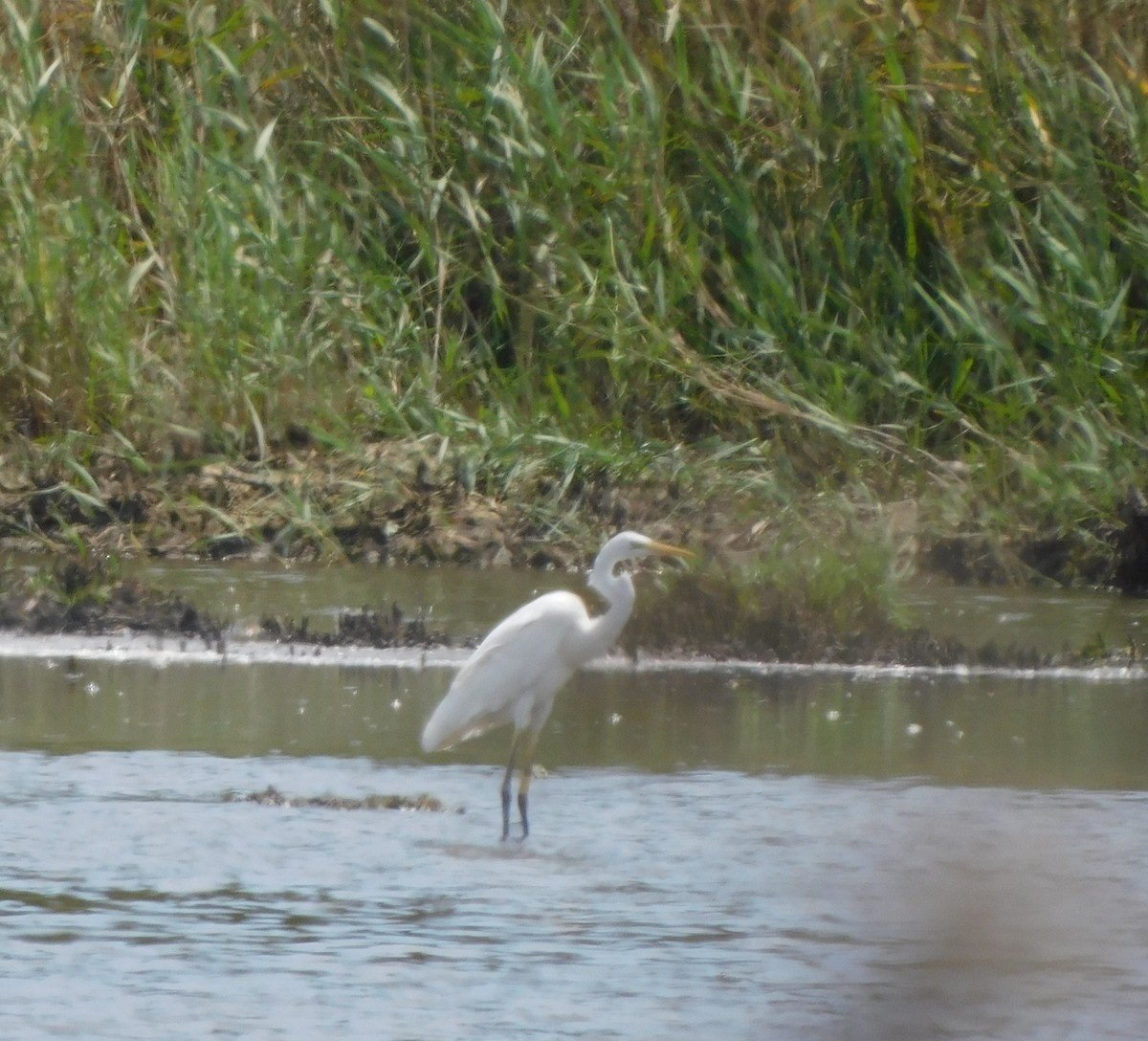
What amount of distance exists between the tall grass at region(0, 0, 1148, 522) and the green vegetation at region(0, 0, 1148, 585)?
0.08 ft

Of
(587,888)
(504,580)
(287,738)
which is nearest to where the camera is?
(587,888)

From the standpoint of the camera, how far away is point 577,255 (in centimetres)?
1234

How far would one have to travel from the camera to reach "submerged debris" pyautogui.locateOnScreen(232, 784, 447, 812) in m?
5.99

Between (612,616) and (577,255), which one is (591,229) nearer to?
(577,255)

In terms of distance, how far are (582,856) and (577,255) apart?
711 cm

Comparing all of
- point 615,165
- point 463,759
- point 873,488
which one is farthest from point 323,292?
point 463,759

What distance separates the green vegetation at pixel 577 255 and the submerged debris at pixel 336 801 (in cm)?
554

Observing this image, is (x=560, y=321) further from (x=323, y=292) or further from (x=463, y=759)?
(x=463, y=759)

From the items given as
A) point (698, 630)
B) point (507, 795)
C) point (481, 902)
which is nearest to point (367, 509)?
point (698, 630)

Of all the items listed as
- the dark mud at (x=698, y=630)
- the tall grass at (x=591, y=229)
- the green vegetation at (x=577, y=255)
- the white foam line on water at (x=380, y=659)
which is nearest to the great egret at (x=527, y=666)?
the white foam line on water at (x=380, y=659)

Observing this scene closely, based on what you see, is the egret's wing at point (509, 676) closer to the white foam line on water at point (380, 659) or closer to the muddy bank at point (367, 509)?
the white foam line on water at point (380, 659)

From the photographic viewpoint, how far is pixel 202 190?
12.5m

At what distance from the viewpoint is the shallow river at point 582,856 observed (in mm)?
3156

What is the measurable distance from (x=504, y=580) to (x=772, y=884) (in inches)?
232
